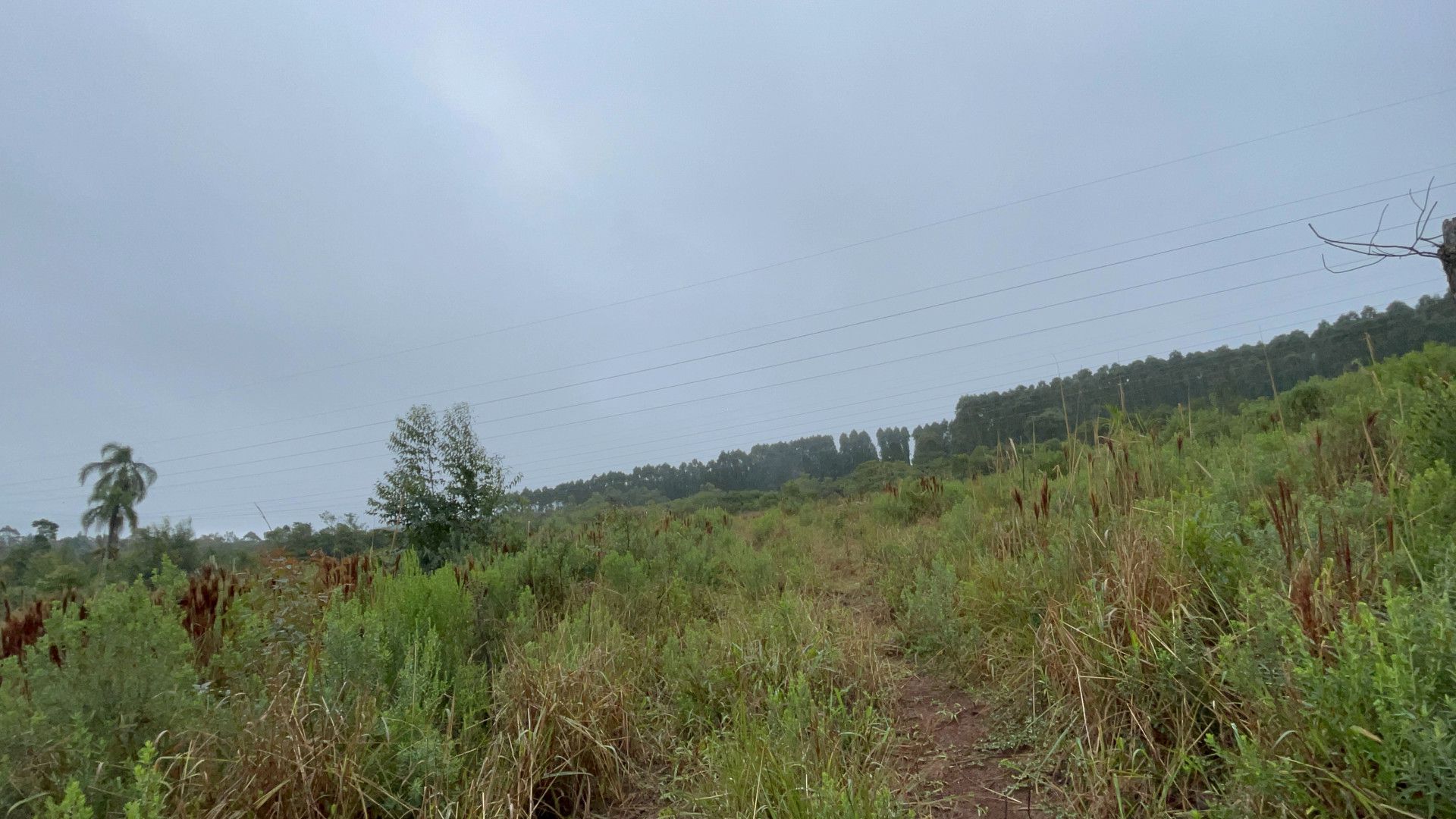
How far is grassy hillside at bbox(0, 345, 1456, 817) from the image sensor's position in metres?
1.64

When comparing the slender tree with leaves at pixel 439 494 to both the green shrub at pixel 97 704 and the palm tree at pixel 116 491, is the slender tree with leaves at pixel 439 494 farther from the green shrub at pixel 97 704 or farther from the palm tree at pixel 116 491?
the palm tree at pixel 116 491

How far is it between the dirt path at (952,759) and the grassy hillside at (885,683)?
1cm

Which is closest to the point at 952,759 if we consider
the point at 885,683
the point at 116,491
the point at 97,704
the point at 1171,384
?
the point at 885,683

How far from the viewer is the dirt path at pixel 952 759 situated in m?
2.16

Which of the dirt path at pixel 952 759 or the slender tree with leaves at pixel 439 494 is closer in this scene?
the dirt path at pixel 952 759

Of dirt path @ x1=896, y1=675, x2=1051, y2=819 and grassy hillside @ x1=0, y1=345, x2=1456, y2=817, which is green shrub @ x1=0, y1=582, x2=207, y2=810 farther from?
dirt path @ x1=896, y1=675, x2=1051, y2=819

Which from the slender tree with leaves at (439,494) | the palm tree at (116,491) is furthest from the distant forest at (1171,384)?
the palm tree at (116,491)

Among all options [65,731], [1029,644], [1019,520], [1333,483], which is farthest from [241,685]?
[1333,483]

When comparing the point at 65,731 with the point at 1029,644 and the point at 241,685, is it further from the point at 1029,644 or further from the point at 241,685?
the point at 1029,644

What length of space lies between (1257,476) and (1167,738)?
2259mm

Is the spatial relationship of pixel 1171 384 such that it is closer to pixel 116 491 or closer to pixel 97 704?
pixel 97 704

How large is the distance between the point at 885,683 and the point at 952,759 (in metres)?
0.68

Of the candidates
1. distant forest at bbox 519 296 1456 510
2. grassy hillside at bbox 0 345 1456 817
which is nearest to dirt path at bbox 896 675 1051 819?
grassy hillside at bbox 0 345 1456 817

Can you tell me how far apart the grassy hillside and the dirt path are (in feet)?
0.04
